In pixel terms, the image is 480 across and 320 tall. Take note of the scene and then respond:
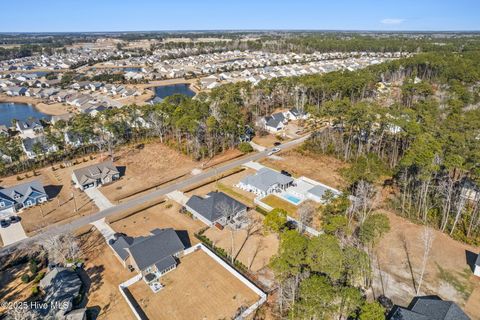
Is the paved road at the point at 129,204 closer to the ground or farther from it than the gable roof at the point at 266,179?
closer to the ground

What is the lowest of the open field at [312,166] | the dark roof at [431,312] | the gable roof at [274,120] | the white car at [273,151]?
the open field at [312,166]

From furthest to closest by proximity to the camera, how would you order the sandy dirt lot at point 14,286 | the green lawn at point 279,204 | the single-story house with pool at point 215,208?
1. the green lawn at point 279,204
2. the single-story house with pool at point 215,208
3. the sandy dirt lot at point 14,286

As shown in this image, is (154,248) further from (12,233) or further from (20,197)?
(20,197)

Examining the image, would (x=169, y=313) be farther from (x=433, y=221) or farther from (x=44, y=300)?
(x=433, y=221)

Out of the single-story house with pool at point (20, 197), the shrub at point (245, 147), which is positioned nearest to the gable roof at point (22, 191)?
the single-story house with pool at point (20, 197)

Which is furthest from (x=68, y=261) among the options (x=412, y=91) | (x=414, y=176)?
(x=412, y=91)

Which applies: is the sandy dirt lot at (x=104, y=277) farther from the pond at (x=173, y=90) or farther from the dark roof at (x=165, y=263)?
the pond at (x=173, y=90)
